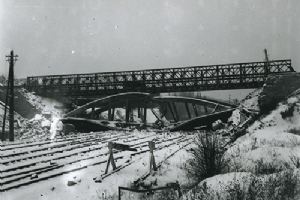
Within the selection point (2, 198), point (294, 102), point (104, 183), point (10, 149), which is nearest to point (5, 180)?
point (2, 198)

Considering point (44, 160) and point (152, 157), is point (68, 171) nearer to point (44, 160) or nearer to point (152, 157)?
point (44, 160)

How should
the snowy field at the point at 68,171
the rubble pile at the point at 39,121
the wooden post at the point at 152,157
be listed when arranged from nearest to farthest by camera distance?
the snowy field at the point at 68,171 < the wooden post at the point at 152,157 < the rubble pile at the point at 39,121

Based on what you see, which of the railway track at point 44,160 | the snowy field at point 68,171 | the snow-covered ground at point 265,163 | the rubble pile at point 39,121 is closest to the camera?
the snow-covered ground at point 265,163

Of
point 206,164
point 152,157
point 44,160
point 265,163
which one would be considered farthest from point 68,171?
point 265,163

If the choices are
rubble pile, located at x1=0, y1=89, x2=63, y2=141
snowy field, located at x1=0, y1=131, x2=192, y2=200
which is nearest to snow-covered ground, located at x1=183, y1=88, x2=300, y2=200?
snowy field, located at x1=0, y1=131, x2=192, y2=200

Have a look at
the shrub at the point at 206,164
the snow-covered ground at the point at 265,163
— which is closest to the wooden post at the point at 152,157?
the shrub at the point at 206,164

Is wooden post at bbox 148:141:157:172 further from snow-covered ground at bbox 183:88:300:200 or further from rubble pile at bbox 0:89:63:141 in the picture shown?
rubble pile at bbox 0:89:63:141

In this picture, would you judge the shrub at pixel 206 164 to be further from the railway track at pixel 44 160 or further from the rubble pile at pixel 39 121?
the rubble pile at pixel 39 121

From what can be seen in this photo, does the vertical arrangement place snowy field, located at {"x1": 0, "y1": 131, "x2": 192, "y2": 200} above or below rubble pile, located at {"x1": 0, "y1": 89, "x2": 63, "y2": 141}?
below

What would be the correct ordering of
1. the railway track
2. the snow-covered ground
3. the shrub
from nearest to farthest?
the snow-covered ground < the railway track < the shrub

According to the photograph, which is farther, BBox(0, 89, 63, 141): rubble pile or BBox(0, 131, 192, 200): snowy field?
BBox(0, 89, 63, 141): rubble pile

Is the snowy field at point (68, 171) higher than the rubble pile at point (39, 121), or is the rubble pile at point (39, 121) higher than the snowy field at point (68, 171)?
the rubble pile at point (39, 121)

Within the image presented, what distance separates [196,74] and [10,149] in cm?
2769

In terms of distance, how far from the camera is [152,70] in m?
35.7
